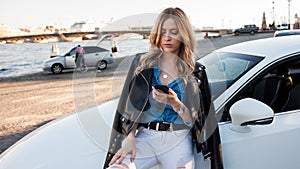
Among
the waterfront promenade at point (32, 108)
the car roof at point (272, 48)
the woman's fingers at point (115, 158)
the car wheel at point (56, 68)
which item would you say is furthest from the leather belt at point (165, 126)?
the car wheel at point (56, 68)

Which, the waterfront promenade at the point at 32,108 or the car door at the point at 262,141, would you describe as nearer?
the car door at the point at 262,141

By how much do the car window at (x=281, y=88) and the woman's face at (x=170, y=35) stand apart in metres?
0.87

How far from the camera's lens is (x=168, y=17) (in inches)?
61.6

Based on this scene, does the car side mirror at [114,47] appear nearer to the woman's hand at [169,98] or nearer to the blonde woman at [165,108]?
the blonde woman at [165,108]

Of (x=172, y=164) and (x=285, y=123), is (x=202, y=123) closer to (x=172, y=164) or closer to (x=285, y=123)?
(x=172, y=164)

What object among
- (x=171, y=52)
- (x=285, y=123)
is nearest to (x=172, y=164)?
(x=171, y=52)

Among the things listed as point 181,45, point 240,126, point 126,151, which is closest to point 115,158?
point 126,151

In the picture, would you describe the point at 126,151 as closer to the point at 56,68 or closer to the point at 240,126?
the point at 240,126

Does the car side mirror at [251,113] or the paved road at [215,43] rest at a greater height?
the paved road at [215,43]

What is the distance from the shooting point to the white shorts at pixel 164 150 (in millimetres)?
1566

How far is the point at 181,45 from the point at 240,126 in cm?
72

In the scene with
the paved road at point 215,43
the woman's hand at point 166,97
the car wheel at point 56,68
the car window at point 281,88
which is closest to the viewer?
the woman's hand at point 166,97

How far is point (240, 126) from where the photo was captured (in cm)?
184

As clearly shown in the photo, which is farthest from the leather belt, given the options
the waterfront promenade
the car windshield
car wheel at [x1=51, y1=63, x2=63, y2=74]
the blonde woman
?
car wheel at [x1=51, y1=63, x2=63, y2=74]
